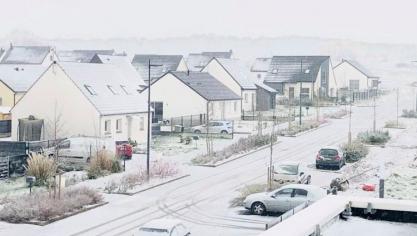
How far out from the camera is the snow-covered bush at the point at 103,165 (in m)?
35.1

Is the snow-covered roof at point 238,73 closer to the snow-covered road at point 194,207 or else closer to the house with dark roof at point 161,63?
the house with dark roof at point 161,63

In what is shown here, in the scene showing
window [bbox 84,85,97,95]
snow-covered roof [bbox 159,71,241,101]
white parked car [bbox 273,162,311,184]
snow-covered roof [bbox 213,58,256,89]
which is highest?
snow-covered roof [bbox 213,58,256,89]

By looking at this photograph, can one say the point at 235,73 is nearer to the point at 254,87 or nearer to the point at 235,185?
the point at 254,87

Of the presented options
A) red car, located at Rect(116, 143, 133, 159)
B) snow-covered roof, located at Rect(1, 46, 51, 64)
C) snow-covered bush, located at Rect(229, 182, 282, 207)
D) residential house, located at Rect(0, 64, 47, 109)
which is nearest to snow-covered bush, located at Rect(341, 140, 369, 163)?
snow-covered bush, located at Rect(229, 182, 282, 207)

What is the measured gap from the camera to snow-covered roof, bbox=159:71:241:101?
64.8 m

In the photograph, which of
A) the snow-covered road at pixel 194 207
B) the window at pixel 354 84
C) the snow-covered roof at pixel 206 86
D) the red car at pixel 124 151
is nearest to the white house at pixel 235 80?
the snow-covered roof at pixel 206 86

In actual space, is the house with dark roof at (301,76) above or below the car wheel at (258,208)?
above

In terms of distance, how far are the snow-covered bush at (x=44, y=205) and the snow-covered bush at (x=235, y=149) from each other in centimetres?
1299

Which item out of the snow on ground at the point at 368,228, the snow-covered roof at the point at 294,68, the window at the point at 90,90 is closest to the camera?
the snow on ground at the point at 368,228

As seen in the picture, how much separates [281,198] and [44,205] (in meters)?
9.20

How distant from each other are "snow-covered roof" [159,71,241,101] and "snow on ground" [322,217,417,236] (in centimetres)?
5129

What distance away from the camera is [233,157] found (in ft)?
142

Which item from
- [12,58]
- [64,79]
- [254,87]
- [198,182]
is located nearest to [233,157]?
[198,182]

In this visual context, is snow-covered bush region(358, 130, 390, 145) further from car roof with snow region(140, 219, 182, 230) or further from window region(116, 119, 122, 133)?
car roof with snow region(140, 219, 182, 230)
